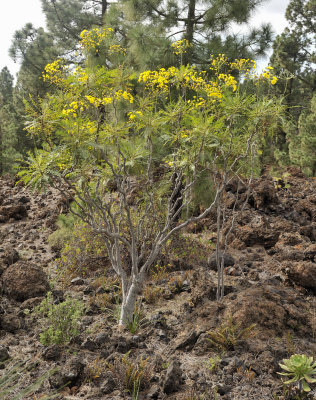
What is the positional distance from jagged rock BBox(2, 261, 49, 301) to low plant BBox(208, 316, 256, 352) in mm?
2469

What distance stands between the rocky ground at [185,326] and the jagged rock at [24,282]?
0.01 meters

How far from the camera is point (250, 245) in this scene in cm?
668

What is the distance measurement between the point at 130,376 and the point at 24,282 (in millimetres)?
2427

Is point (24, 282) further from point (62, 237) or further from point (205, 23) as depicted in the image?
point (205, 23)

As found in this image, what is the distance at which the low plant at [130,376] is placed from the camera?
2777 mm

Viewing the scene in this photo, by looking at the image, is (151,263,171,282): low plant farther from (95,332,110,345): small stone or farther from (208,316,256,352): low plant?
(208,316,256,352): low plant

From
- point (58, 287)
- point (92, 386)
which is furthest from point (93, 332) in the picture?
point (58, 287)

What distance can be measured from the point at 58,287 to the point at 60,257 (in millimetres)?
1423

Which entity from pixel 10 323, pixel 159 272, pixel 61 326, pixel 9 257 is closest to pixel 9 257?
pixel 9 257

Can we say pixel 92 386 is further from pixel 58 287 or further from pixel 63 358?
pixel 58 287

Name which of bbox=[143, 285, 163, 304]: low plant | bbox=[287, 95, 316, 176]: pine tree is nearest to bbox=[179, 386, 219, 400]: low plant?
bbox=[143, 285, 163, 304]: low plant

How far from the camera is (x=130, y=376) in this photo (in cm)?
280

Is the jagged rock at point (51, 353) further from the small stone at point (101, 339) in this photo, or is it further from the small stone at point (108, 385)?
the small stone at point (108, 385)

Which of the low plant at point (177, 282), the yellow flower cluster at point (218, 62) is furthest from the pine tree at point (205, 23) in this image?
the low plant at point (177, 282)
